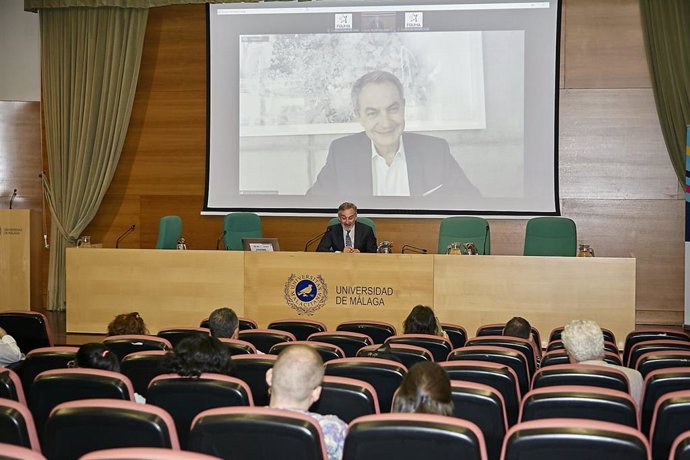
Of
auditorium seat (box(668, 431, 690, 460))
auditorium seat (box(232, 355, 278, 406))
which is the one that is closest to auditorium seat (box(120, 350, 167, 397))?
auditorium seat (box(232, 355, 278, 406))

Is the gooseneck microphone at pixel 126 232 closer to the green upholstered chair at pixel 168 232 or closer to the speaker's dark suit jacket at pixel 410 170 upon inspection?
the green upholstered chair at pixel 168 232

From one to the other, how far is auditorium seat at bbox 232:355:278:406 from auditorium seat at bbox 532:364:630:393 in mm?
1029

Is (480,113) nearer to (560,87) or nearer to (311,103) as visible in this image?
(560,87)

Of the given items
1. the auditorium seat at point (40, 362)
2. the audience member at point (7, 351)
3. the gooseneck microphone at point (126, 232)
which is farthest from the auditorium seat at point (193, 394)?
the gooseneck microphone at point (126, 232)

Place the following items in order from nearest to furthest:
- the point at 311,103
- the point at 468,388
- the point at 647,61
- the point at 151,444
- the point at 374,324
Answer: the point at 151,444
the point at 468,388
the point at 374,324
the point at 647,61
the point at 311,103

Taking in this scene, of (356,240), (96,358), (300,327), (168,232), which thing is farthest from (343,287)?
(96,358)

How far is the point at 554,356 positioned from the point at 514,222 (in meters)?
4.83

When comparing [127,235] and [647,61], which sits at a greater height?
[647,61]

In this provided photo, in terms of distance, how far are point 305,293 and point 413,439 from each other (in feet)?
16.4

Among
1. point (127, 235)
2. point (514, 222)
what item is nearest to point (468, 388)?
point (514, 222)

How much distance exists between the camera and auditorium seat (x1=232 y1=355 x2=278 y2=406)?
331cm

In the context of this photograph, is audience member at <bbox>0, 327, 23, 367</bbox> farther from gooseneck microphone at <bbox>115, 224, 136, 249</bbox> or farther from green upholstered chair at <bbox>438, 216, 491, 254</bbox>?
gooseneck microphone at <bbox>115, 224, 136, 249</bbox>

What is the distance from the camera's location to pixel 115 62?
9570 millimetres

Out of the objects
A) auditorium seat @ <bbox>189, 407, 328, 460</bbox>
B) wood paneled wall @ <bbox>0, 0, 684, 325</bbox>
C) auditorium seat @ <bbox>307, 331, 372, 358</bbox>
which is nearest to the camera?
auditorium seat @ <bbox>189, 407, 328, 460</bbox>
